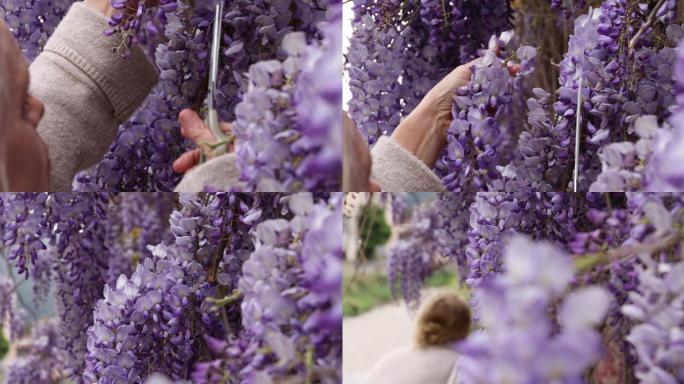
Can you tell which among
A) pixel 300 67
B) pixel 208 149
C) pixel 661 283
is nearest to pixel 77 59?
pixel 208 149

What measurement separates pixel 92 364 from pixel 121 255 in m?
0.43

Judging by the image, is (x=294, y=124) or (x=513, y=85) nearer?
(x=294, y=124)

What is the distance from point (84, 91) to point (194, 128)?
17 centimetres

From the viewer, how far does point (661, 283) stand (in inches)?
30.7

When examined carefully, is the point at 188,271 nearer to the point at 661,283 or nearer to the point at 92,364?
the point at 92,364

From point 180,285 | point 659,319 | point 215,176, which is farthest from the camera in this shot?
point 180,285

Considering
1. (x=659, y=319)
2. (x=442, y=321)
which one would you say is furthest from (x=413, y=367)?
(x=659, y=319)

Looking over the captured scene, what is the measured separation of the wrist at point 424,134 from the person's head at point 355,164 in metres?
0.23

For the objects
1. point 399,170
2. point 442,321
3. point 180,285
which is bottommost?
point 180,285

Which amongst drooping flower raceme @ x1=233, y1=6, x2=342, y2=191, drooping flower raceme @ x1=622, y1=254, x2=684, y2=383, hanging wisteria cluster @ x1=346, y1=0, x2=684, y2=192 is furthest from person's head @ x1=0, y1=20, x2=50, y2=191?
drooping flower raceme @ x1=622, y1=254, x2=684, y2=383

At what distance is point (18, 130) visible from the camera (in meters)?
0.93

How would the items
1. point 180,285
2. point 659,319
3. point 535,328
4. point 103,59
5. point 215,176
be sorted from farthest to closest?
point 180,285 → point 103,59 → point 215,176 → point 659,319 → point 535,328

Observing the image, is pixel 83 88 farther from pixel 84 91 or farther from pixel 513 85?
pixel 513 85

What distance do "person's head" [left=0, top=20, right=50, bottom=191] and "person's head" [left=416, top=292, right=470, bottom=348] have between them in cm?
54
